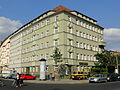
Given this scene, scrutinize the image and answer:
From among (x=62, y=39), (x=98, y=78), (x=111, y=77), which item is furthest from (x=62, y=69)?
(x=98, y=78)

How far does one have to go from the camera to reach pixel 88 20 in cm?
6222

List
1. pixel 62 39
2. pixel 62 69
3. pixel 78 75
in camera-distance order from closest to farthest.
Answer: pixel 78 75 → pixel 62 69 → pixel 62 39

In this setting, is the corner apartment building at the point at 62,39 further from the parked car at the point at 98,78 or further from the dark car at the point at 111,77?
the parked car at the point at 98,78

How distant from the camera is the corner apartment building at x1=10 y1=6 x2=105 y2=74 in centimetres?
5019

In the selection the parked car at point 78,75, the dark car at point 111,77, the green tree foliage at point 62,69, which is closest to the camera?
the dark car at point 111,77

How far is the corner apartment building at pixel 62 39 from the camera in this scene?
5019 cm

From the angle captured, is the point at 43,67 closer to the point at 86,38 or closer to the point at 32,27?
the point at 86,38

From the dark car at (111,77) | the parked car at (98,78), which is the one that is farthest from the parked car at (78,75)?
the parked car at (98,78)

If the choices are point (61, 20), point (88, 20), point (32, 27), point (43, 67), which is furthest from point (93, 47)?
point (43, 67)

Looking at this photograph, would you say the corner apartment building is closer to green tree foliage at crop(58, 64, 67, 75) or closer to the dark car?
green tree foliage at crop(58, 64, 67, 75)

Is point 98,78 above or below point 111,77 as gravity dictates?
above

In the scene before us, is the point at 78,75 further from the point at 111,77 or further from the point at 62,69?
the point at 111,77

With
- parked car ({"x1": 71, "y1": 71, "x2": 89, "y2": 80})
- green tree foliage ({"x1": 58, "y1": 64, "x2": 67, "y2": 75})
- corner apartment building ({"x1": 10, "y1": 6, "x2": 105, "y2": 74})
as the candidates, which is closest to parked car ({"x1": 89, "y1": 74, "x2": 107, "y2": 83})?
parked car ({"x1": 71, "y1": 71, "x2": 89, "y2": 80})

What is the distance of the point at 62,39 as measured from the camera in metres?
48.8
